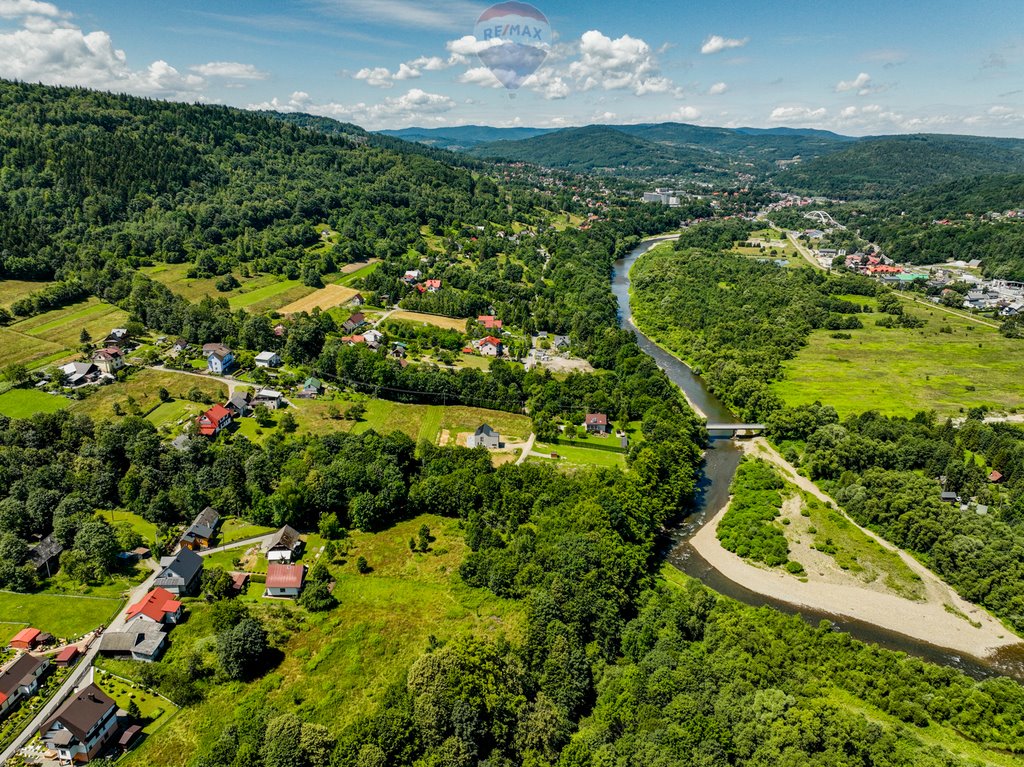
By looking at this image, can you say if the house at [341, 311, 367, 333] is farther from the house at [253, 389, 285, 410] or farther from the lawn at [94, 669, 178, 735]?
the lawn at [94, 669, 178, 735]

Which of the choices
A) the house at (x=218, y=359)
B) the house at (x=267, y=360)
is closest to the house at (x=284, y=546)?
the house at (x=218, y=359)

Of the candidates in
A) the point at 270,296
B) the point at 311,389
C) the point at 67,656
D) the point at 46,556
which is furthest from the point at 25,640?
the point at 270,296

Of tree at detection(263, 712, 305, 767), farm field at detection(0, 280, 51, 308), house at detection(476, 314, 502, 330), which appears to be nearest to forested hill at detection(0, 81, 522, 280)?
farm field at detection(0, 280, 51, 308)

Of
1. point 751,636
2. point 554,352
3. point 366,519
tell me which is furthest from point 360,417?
point 751,636

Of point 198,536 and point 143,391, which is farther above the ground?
point 143,391

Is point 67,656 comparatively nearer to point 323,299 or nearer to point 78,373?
point 78,373

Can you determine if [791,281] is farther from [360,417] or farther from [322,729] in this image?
[322,729]

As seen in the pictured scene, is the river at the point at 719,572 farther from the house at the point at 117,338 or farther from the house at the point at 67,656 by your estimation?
the house at the point at 117,338

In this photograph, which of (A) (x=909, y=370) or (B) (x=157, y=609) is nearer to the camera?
(B) (x=157, y=609)
